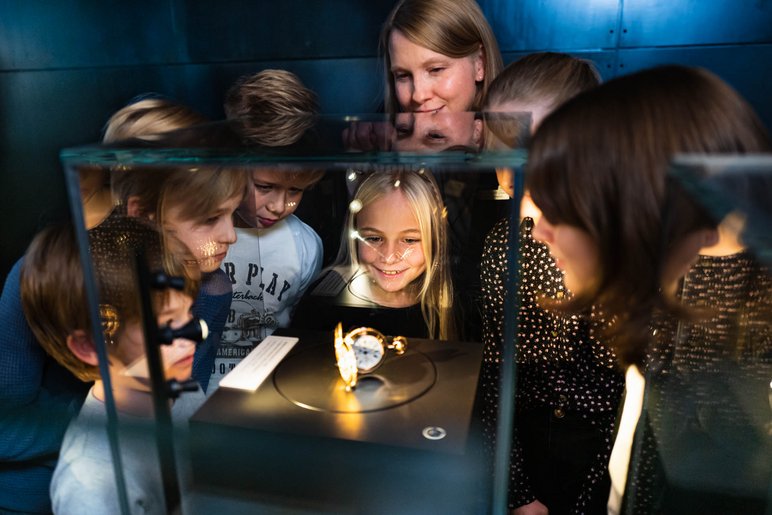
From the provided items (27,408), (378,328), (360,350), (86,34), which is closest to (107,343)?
(360,350)

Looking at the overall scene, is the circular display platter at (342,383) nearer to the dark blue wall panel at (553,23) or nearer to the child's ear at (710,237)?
the child's ear at (710,237)

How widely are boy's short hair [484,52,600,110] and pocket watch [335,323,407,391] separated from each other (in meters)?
0.47

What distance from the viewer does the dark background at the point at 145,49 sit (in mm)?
1771

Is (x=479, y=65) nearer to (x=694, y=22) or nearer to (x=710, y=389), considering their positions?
(x=694, y=22)

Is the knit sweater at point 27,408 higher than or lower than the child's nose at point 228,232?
lower

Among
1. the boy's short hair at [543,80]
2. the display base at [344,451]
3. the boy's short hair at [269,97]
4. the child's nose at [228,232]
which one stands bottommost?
the display base at [344,451]

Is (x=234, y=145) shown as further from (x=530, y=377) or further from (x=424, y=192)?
(x=530, y=377)

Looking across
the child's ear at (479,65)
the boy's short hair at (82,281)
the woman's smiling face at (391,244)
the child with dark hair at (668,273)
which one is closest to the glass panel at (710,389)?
the child with dark hair at (668,273)

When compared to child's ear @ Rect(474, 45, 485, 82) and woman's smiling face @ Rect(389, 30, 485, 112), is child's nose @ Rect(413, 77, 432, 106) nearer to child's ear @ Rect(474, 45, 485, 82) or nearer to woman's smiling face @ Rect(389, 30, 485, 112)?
woman's smiling face @ Rect(389, 30, 485, 112)

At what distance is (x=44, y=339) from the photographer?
1.12 m

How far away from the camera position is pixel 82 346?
0.96 meters

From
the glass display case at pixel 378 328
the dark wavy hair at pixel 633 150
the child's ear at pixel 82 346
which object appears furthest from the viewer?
the child's ear at pixel 82 346

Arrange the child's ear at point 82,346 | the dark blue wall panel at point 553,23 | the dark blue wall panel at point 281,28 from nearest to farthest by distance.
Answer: the child's ear at point 82,346 < the dark blue wall panel at point 553,23 < the dark blue wall panel at point 281,28

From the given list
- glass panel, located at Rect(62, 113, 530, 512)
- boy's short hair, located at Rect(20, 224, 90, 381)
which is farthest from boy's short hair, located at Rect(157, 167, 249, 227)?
boy's short hair, located at Rect(20, 224, 90, 381)
